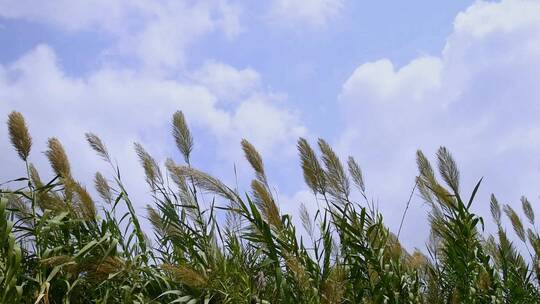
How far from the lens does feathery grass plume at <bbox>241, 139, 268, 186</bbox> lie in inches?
184

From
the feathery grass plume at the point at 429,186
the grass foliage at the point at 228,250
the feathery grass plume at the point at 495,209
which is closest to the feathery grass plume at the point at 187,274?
the grass foliage at the point at 228,250

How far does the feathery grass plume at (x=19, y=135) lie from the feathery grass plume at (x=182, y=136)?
997 mm

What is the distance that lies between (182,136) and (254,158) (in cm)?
62

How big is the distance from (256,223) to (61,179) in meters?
1.24

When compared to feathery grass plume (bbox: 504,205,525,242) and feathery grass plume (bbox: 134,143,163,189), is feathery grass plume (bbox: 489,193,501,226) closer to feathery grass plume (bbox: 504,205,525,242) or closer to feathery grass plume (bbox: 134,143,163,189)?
feathery grass plume (bbox: 504,205,525,242)

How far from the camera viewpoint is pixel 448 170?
5.07 metres

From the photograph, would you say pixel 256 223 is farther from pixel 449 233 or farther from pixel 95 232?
pixel 449 233

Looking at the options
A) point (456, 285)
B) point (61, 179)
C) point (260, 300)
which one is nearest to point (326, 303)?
point (260, 300)

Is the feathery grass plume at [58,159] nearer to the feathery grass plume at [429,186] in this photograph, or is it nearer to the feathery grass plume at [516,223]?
the feathery grass plume at [429,186]

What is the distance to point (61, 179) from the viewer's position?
435 centimetres

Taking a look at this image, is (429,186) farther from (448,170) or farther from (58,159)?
(58,159)

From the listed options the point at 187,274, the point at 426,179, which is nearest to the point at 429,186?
the point at 426,179

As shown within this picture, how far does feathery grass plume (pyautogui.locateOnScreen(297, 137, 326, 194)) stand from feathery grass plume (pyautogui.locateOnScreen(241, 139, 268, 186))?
264mm

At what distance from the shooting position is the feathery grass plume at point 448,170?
5.03 metres
